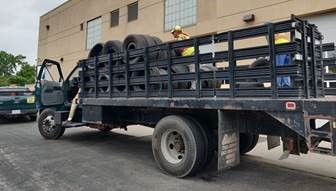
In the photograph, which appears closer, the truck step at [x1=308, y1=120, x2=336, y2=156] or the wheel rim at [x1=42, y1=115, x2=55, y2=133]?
the truck step at [x1=308, y1=120, x2=336, y2=156]

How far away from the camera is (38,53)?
117 ft

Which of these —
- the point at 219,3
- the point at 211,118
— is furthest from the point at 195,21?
the point at 211,118

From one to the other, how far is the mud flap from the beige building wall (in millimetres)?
7970

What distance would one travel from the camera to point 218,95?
4500 millimetres

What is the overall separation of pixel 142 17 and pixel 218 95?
53.3ft

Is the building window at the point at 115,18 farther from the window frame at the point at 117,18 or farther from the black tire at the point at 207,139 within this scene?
the black tire at the point at 207,139

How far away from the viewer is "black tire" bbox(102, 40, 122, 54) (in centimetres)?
640

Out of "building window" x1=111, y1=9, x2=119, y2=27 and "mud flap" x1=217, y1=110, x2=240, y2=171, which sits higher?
"building window" x1=111, y1=9, x2=119, y2=27

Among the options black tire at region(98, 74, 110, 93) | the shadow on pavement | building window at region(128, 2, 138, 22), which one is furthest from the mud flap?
building window at region(128, 2, 138, 22)

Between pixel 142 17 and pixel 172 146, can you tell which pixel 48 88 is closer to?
pixel 172 146

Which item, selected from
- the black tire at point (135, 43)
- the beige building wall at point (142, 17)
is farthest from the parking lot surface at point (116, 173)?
the beige building wall at point (142, 17)

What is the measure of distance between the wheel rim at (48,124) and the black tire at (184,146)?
14.6 ft

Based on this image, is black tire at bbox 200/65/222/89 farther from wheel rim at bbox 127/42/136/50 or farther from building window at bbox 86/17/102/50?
building window at bbox 86/17/102/50

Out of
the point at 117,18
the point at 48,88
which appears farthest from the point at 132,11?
the point at 48,88
